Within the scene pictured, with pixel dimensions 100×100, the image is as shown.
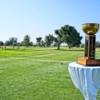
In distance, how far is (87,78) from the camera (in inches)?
199

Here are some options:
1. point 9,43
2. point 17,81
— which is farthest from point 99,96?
point 9,43

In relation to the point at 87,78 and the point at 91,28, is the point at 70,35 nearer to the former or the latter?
the point at 91,28

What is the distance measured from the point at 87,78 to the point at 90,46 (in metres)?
0.63

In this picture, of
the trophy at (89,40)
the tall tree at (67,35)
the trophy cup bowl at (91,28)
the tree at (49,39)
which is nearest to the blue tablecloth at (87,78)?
the trophy at (89,40)

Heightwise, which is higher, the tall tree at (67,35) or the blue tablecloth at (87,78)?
the tall tree at (67,35)

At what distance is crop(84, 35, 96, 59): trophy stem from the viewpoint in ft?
17.5

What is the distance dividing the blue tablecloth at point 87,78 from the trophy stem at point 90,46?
263mm

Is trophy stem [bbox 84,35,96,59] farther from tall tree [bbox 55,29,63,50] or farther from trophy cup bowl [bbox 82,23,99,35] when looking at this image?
tall tree [bbox 55,29,63,50]

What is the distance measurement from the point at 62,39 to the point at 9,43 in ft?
106

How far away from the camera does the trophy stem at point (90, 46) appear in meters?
5.35

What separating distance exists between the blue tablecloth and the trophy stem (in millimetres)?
263

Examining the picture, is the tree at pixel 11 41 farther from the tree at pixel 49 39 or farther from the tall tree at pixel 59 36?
the tall tree at pixel 59 36

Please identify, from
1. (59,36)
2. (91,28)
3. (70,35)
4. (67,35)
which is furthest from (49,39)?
(91,28)

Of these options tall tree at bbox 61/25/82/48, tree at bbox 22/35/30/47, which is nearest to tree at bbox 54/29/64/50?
tall tree at bbox 61/25/82/48
